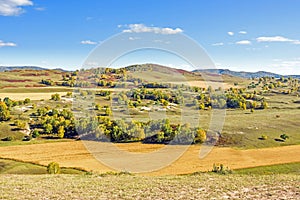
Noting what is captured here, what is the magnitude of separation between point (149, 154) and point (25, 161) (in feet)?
80.8

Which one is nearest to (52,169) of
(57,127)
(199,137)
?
(199,137)

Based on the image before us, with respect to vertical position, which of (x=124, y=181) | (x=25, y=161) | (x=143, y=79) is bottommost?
(x=25, y=161)

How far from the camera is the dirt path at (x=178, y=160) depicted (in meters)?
57.7

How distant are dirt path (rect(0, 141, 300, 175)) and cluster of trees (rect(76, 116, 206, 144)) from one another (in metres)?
3.14

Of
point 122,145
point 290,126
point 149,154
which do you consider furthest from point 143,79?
point 149,154

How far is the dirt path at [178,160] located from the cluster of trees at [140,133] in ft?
10.3

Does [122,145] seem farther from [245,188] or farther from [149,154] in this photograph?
[245,188]

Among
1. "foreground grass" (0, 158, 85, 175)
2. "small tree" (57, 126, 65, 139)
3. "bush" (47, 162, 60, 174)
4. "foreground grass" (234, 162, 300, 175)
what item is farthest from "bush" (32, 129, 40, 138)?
"foreground grass" (234, 162, 300, 175)

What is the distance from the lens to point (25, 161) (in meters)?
59.8

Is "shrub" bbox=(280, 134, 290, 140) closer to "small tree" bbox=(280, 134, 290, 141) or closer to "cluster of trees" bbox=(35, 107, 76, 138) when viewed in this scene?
"small tree" bbox=(280, 134, 290, 141)

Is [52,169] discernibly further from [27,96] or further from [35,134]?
[27,96]

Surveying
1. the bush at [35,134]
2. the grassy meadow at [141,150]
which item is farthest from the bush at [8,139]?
the bush at [35,134]

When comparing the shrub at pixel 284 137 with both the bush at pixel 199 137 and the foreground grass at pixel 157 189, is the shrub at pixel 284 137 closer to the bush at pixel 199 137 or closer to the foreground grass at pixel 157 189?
the bush at pixel 199 137

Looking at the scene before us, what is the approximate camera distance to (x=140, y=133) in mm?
78250
